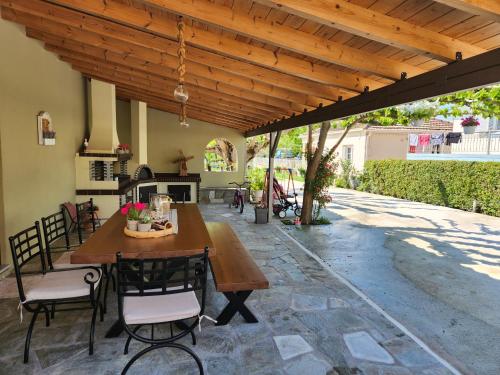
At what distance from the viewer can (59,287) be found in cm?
240

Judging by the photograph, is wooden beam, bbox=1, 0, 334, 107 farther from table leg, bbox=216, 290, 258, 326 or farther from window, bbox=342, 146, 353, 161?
window, bbox=342, 146, 353, 161

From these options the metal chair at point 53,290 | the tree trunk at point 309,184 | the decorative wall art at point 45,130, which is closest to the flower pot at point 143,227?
the metal chair at point 53,290

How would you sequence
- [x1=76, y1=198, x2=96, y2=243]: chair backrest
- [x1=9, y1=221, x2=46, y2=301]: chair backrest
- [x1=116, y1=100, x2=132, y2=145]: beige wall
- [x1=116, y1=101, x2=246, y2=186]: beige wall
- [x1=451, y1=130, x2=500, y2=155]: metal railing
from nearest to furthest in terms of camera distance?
[x1=9, y1=221, x2=46, y2=301]: chair backrest
[x1=76, y1=198, x2=96, y2=243]: chair backrest
[x1=116, y1=100, x2=132, y2=145]: beige wall
[x1=116, y1=101, x2=246, y2=186]: beige wall
[x1=451, y1=130, x2=500, y2=155]: metal railing

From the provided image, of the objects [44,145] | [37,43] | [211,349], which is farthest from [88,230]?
[211,349]

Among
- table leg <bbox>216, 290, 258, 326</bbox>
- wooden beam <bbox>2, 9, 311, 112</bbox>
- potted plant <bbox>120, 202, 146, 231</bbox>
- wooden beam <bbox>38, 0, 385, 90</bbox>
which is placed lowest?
table leg <bbox>216, 290, 258, 326</bbox>

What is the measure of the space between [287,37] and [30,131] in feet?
11.6

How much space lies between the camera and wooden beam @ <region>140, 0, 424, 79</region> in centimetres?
248

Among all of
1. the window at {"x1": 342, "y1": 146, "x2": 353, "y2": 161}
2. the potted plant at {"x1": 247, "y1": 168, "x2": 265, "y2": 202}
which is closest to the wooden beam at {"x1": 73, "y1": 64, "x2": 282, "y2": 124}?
the potted plant at {"x1": 247, "y1": 168, "x2": 265, "y2": 202}

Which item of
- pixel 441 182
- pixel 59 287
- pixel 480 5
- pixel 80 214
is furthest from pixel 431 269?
pixel 441 182

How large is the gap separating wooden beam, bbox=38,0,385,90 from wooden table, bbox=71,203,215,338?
1.74 m

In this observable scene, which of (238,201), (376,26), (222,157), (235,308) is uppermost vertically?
(376,26)

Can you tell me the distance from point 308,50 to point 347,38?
1.04ft

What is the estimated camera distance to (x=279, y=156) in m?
23.2

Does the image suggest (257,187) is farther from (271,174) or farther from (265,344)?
(265,344)
